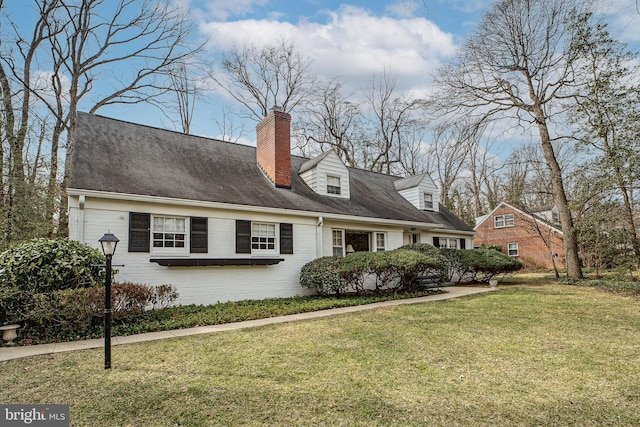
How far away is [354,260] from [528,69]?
12.6 meters

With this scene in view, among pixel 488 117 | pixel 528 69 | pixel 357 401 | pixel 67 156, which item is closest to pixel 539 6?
pixel 528 69

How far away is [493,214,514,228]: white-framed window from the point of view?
28.7m

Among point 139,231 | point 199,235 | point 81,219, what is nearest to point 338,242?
point 199,235

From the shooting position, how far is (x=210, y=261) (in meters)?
9.35

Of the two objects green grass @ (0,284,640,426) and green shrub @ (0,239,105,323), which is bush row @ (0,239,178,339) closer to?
green shrub @ (0,239,105,323)

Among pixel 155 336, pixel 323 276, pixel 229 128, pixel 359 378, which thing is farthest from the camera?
pixel 229 128

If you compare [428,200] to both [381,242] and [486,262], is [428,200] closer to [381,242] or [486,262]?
[486,262]

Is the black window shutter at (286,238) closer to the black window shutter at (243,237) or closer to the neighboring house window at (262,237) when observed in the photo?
the neighboring house window at (262,237)

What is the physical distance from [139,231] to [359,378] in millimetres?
6969

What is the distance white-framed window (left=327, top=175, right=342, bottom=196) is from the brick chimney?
184cm

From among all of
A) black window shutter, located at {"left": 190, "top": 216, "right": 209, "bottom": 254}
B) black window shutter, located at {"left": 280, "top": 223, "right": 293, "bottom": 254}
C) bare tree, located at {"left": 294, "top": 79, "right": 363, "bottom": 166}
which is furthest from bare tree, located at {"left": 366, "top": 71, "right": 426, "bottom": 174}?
black window shutter, located at {"left": 190, "top": 216, "right": 209, "bottom": 254}

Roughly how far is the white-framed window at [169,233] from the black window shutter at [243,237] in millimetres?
1453

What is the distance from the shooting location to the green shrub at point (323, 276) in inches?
417

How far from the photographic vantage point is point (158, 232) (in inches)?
356
